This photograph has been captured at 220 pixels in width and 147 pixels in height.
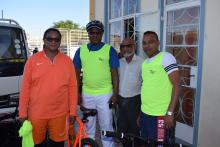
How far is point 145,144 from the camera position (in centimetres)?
261

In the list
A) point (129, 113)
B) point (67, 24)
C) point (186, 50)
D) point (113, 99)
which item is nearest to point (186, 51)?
point (186, 50)

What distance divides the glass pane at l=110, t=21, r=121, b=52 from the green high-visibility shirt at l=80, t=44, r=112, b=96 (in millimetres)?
4410

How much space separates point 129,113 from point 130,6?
4096 mm

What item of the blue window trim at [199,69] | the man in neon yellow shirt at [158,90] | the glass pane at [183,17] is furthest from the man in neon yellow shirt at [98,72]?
the glass pane at [183,17]

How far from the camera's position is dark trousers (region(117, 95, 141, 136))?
413 cm

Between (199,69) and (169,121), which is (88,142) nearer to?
(169,121)

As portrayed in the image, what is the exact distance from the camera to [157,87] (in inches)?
126

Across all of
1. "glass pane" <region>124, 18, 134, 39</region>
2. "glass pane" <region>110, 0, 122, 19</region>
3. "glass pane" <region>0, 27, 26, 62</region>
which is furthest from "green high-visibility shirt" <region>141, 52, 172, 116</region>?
"glass pane" <region>110, 0, 122, 19</region>

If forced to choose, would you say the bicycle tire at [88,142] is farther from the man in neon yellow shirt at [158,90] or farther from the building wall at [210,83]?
the building wall at [210,83]

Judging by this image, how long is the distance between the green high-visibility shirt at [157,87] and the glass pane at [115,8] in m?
5.32

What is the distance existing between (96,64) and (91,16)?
654cm

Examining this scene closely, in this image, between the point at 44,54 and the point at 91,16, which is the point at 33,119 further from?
the point at 91,16

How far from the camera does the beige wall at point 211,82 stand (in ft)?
14.4

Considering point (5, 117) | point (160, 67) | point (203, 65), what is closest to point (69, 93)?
point (160, 67)
